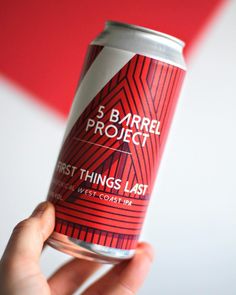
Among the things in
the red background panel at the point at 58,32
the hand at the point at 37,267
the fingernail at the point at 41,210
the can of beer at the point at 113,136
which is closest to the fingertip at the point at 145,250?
the hand at the point at 37,267

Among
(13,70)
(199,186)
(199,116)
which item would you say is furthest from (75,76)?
(199,186)

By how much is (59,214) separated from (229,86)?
882 millimetres

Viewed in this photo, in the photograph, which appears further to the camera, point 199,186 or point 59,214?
point 199,186

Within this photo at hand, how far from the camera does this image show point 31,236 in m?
1.05

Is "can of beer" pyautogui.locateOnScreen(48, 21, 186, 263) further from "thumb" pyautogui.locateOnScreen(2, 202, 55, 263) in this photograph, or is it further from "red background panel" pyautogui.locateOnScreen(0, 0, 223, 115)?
"red background panel" pyautogui.locateOnScreen(0, 0, 223, 115)

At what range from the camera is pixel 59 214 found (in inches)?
43.6

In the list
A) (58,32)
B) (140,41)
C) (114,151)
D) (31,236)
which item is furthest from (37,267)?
(58,32)

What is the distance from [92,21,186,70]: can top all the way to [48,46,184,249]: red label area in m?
0.01

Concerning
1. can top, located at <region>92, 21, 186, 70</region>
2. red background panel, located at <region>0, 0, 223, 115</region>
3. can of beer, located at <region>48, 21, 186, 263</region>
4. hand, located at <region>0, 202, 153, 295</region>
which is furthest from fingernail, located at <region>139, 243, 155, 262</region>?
red background panel, located at <region>0, 0, 223, 115</region>

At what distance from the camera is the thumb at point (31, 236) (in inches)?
40.4

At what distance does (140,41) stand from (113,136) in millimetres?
185

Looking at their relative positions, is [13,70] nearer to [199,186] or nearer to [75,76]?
[75,76]

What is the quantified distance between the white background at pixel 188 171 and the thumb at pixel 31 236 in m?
0.73

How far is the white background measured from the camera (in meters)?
1.79
